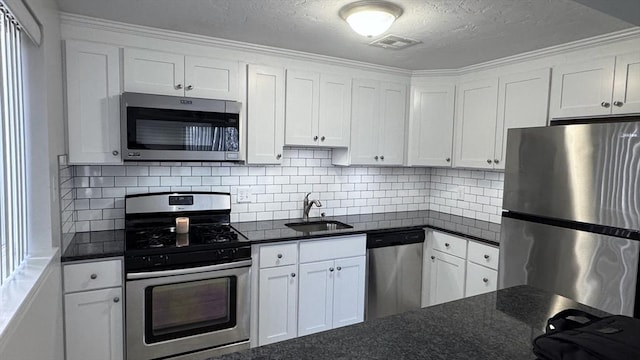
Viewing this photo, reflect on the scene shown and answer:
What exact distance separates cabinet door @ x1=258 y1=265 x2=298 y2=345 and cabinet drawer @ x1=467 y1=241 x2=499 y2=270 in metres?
1.44

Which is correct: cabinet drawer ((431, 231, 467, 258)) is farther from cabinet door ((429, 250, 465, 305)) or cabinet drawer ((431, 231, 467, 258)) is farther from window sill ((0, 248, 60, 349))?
window sill ((0, 248, 60, 349))

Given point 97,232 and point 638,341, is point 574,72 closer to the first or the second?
point 638,341

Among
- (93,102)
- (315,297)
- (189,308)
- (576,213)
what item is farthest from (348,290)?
(93,102)

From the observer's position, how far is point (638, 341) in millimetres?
938

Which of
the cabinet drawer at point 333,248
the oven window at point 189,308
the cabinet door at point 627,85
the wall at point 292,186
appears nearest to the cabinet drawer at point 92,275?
the oven window at point 189,308

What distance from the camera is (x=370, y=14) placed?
2047 mm

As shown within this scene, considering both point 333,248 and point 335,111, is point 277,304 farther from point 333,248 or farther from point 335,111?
point 335,111

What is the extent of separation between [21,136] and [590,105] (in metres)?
3.33

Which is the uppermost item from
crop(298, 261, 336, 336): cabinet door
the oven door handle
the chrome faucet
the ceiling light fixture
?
the ceiling light fixture

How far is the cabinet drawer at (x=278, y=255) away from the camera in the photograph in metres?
2.75

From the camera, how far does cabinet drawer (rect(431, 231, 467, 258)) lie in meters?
3.19

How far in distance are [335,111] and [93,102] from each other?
1801 millimetres

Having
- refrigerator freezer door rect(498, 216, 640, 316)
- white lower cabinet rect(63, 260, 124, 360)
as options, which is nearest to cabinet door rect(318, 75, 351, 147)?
refrigerator freezer door rect(498, 216, 640, 316)

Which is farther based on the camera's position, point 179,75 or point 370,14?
point 179,75
